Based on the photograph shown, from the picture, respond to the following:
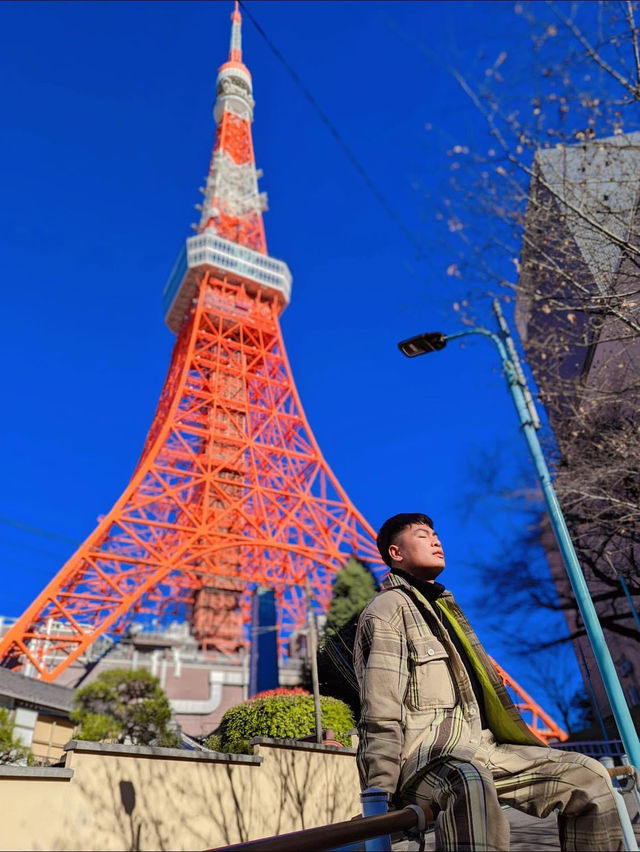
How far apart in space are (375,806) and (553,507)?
4.39 m

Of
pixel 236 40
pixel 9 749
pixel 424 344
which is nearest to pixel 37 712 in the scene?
pixel 9 749

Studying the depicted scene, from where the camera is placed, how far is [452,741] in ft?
5.79

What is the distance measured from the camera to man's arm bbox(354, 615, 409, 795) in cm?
164

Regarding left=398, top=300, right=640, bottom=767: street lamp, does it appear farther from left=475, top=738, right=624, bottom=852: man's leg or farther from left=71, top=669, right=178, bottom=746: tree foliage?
left=71, top=669, right=178, bottom=746: tree foliage

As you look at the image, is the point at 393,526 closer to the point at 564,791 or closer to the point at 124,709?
the point at 564,791

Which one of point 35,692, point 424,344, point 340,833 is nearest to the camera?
point 340,833

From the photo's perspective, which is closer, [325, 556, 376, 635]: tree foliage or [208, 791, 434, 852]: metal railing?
[208, 791, 434, 852]: metal railing

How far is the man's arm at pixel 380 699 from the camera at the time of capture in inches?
64.7

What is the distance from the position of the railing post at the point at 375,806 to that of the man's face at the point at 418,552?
0.91 meters

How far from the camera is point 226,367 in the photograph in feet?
90.0

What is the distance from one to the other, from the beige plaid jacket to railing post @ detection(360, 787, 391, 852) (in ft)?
0.15

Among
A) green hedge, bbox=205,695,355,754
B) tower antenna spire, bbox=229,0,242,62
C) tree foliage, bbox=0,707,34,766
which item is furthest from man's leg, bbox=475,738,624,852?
tower antenna spire, bbox=229,0,242,62

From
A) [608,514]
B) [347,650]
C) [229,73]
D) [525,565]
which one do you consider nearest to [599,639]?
[347,650]

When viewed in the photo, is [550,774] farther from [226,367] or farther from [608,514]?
[226,367]
